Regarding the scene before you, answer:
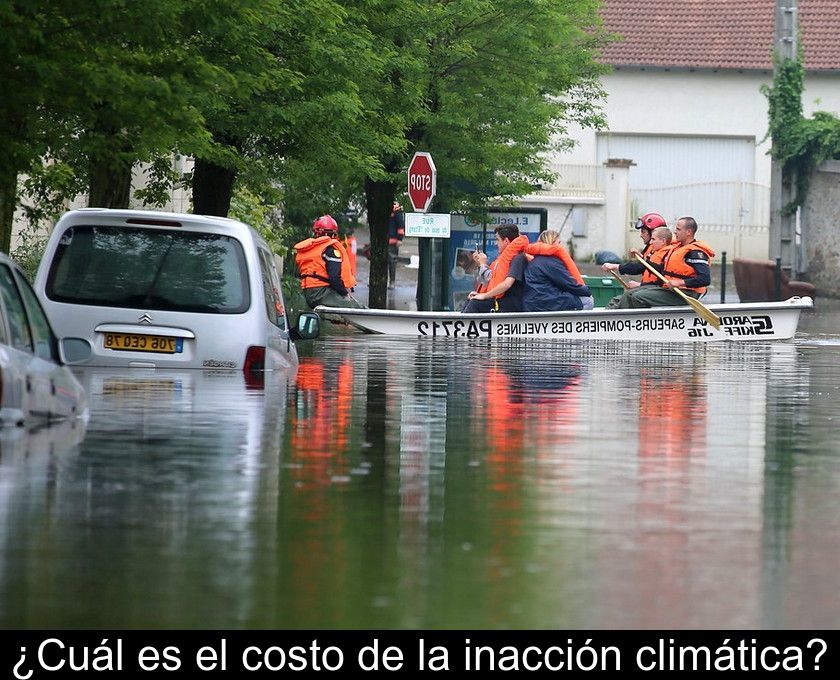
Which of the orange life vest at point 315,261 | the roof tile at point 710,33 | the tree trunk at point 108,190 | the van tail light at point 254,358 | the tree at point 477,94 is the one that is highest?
the roof tile at point 710,33

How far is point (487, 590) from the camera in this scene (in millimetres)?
8375

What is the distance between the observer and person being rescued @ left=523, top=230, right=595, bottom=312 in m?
29.9

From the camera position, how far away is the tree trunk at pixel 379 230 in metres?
36.8

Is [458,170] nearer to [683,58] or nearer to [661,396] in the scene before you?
[661,396]

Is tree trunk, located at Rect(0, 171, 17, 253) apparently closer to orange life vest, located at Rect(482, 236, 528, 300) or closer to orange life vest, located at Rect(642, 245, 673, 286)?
orange life vest, located at Rect(482, 236, 528, 300)

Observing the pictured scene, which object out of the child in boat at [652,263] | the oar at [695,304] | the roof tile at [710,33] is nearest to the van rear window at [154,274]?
the oar at [695,304]

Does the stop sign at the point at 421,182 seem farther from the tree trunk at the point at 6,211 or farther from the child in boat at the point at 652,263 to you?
the tree trunk at the point at 6,211

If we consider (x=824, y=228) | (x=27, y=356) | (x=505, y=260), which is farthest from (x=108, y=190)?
(x=824, y=228)

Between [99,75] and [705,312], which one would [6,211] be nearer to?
[99,75]

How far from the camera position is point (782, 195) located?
4759cm

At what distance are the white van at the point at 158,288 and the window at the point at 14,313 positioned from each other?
3.71m

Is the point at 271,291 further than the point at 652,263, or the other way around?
the point at 652,263

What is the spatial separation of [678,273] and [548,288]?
1717 mm

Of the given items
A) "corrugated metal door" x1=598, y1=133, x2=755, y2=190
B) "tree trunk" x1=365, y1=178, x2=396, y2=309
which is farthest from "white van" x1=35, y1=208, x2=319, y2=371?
"corrugated metal door" x1=598, y1=133, x2=755, y2=190
